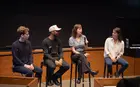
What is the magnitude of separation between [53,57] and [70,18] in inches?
61.8

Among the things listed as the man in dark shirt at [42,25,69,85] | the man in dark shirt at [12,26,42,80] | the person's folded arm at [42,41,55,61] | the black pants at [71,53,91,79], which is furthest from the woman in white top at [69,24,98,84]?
the man in dark shirt at [12,26,42,80]

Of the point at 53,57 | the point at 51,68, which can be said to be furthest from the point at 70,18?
A: the point at 51,68

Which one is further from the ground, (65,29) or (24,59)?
(65,29)

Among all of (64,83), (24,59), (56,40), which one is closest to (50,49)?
(56,40)

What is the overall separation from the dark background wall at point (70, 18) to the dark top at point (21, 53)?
3.29 ft

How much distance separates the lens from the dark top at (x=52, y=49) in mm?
Result: 5228

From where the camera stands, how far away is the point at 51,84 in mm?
5355

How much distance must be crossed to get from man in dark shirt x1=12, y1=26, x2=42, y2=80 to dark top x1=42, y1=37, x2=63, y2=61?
0.34m

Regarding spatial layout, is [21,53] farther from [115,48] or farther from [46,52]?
[115,48]

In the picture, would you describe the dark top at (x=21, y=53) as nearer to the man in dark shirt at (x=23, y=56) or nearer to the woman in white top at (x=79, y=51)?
the man in dark shirt at (x=23, y=56)

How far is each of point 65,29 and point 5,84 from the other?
9.68 ft

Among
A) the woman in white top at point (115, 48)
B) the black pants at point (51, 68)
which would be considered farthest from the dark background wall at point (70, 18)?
the black pants at point (51, 68)

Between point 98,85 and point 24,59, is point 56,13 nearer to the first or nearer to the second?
point 24,59

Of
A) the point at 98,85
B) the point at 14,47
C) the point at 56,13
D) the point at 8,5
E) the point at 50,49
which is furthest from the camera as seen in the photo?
the point at 56,13
